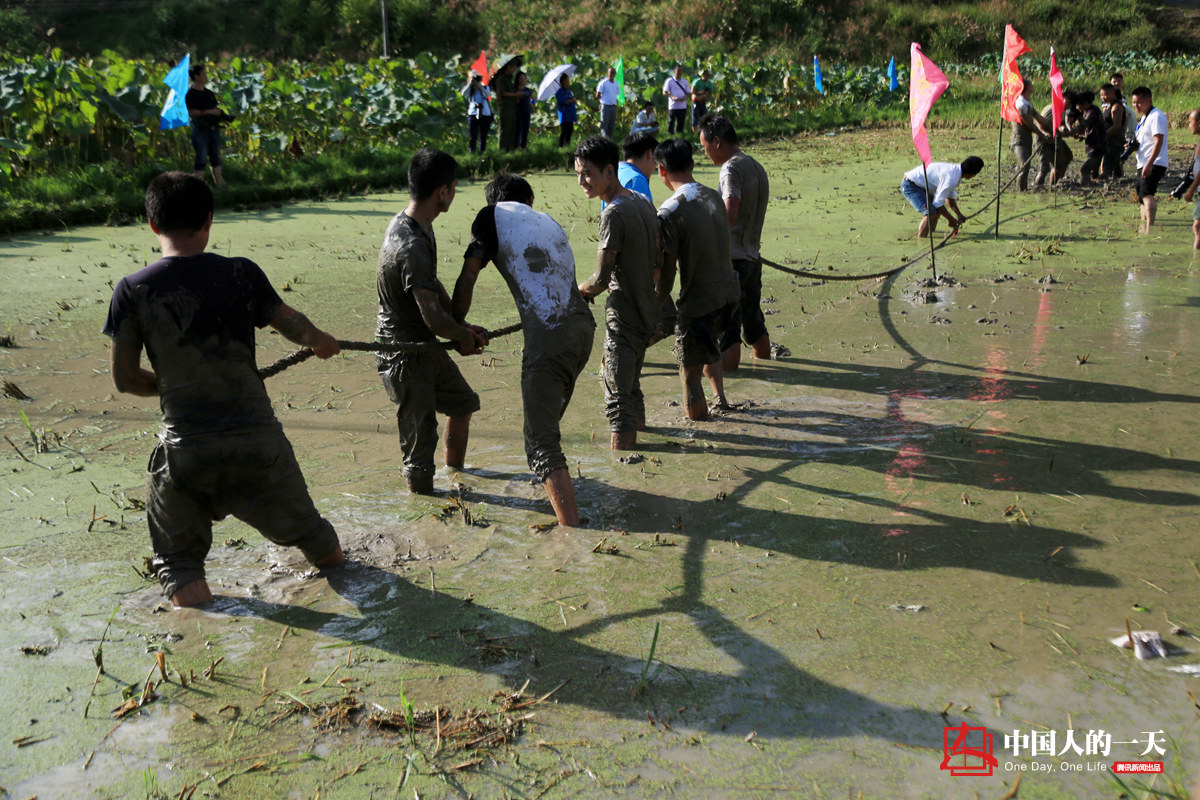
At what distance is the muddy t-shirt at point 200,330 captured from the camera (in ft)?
10.5

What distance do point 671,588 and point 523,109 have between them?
14.8 meters

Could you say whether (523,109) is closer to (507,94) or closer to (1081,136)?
(507,94)

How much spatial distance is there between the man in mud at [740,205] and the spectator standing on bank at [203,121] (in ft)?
28.8

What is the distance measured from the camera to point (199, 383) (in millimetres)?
3324

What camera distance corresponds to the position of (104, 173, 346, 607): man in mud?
3.22 meters

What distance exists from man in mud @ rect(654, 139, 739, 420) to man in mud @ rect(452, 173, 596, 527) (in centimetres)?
116

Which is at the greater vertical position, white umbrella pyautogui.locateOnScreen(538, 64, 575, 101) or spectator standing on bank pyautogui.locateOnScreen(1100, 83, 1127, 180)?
white umbrella pyautogui.locateOnScreen(538, 64, 575, 101)

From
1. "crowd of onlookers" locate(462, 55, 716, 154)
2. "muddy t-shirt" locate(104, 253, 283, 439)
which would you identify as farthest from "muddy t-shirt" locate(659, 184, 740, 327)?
"crowd of onlookers" locate(462, 55, 716, 154)

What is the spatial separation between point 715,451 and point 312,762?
2963mm

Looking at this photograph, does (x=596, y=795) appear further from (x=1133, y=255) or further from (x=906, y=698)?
(x=1133, y=255)

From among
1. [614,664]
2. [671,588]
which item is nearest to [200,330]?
[614,664]

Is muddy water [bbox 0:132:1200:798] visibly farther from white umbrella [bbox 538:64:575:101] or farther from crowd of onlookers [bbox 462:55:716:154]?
white umbrella [bbox 538:64:575:101]

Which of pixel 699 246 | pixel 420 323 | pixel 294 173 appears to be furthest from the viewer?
pixel 294 173

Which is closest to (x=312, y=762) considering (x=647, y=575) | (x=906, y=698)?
(x=647, y=575)
